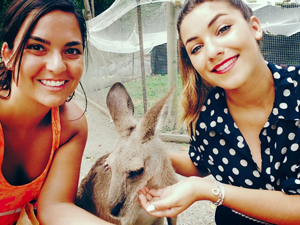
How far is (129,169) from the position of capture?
1678 millimetres

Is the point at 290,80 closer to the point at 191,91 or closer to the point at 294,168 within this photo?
the point at 294,168

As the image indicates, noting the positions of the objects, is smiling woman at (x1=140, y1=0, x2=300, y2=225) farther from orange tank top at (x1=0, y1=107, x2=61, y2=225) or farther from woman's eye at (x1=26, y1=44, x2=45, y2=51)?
woman's eye at (x1=26, y1=44, x2=45, y2=51)

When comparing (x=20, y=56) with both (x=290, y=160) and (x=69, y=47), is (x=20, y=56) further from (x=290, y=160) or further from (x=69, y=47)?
(x=290, y=160)

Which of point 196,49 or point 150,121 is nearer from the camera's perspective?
point 196,49

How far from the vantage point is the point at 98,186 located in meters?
2.12

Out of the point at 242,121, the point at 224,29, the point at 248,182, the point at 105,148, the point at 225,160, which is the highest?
the point at 224,29

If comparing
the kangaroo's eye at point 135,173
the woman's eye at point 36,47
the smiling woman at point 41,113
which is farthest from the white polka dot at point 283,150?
the woman's eye at point 36,47

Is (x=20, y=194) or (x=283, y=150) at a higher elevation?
(x=283, y=150)

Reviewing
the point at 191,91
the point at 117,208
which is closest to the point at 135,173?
the point at 117,208

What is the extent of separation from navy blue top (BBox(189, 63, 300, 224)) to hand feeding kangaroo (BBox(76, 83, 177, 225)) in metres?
0.28

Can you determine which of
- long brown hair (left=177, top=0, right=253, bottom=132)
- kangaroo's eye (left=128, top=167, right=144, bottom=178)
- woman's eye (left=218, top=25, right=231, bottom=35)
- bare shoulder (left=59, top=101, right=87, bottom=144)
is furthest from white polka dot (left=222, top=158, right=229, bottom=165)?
bare shoulder (left=59, top=101, right=87, bottom=144)

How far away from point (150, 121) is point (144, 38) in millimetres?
2673

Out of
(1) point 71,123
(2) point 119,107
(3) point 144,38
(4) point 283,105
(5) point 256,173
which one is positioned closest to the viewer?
(4) point 283,105

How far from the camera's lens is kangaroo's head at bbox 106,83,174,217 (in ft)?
5.53
